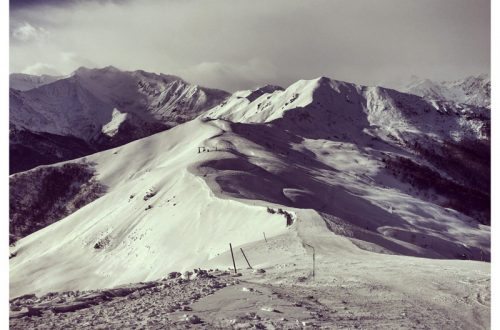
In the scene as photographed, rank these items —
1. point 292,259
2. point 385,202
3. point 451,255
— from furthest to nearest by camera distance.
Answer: point 385,202 → point 451,255 → point 292,259

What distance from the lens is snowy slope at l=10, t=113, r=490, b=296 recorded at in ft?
135

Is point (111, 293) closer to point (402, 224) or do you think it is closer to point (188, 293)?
point (188, 293)

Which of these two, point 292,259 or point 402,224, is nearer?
point 292,259

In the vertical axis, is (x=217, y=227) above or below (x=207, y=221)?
below

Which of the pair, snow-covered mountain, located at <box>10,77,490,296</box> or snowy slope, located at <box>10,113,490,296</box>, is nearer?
snow-covered mountain, located at <box>10,77,490,296</box>

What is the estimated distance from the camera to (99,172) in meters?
142

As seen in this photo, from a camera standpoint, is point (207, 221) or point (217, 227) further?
point (207, 221)

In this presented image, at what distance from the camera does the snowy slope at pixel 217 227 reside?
4109 centimetres

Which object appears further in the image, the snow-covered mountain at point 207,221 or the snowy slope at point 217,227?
the snowy slope at point 217,227

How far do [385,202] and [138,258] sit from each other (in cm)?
6608

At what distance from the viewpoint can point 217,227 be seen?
4844 cm

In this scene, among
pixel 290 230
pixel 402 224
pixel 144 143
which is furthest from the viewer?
pixel 144 143
